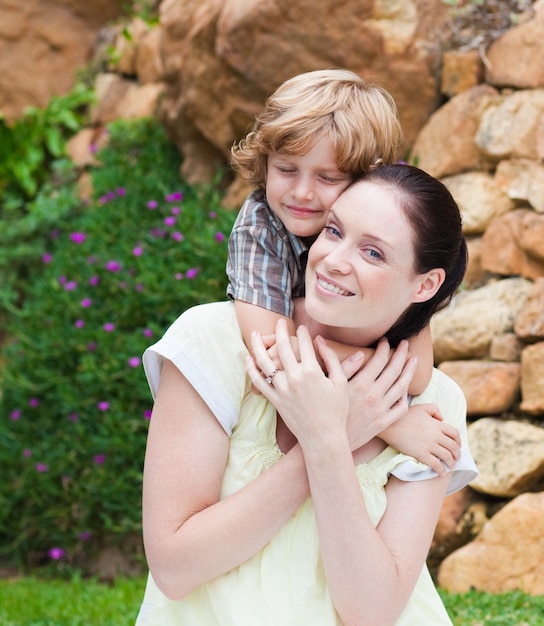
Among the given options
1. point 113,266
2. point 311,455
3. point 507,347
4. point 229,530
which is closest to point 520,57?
point 507,347

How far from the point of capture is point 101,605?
4.41 metres

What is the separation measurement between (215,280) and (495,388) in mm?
1593

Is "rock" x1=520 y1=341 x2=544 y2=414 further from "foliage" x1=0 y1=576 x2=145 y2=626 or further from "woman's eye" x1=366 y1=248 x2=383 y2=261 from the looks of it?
"woman's eye" x1=366 y1=248 x2=383 y2=261

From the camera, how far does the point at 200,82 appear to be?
5738mm

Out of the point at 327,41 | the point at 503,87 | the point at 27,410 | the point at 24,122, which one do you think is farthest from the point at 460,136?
the point at 24,122

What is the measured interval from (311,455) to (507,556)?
→ 240 cm

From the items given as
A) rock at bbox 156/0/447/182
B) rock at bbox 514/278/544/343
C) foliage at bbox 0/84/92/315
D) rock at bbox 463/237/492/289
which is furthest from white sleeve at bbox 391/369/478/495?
foliage at bbox 0/84/92/315

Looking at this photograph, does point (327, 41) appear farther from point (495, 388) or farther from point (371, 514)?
point (371, 514)

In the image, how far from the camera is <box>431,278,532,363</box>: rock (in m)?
4.53

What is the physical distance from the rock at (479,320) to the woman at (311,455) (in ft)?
8.19

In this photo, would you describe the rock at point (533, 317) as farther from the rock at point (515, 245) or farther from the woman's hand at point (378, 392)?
the woman's hand at point (378, 392)

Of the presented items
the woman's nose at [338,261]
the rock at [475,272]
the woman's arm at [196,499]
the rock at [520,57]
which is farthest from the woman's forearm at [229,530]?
the rock at [520,57]

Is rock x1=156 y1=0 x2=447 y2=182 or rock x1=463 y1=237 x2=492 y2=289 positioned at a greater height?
rock x1=156 y1=0 x2=447 y2=182

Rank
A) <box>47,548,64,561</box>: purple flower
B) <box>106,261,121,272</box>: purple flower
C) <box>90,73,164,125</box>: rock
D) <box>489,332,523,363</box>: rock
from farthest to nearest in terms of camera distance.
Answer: <box>90,73,164,125</box>: rock, <box>106,261,121,272</box>: purple flower, <box>47,548,64,561</box>: purple flower, <box>489,332,523,363</box>: rock
